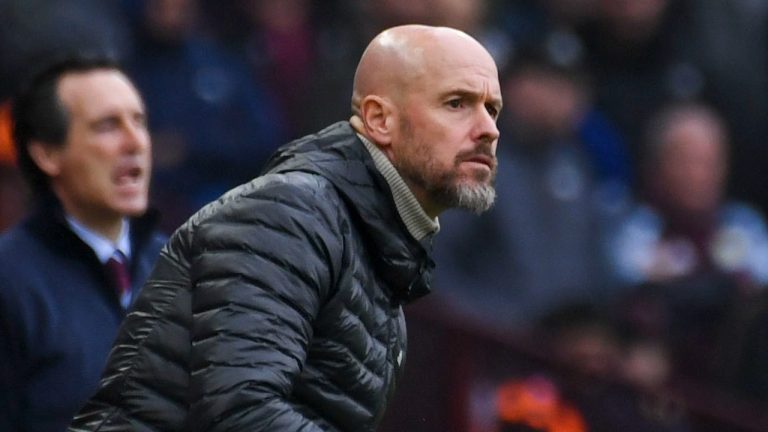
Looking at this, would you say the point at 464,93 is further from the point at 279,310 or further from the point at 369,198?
the point at 279,310

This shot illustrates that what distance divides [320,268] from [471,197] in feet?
1.44

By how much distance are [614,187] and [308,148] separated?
528 centimetres

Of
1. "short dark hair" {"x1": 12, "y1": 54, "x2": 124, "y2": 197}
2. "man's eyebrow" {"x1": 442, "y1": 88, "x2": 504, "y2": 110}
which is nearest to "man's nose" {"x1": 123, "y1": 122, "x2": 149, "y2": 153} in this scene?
"short dark hair" {"x1": 12, "y1": 54, "x2": 124, "y2": 197}

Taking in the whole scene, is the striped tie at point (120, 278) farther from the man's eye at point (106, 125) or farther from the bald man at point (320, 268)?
the bald man at point (320, 268)

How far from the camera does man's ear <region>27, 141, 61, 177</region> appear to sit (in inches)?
183

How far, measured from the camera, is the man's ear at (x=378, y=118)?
3.55 meters

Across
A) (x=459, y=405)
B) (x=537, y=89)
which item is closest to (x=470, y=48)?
(x=459, y=405)

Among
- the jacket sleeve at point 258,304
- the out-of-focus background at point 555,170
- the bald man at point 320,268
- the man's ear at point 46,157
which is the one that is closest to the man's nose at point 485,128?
the bald man at point 320,268

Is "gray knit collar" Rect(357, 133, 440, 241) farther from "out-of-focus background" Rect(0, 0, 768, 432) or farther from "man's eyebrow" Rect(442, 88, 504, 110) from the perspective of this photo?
"out-of-focus background" Rect(0, 0, 768, 432)

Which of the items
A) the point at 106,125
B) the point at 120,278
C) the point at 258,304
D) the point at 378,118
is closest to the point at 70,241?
the point at 120,278

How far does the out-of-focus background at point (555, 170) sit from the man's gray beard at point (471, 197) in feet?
6.98

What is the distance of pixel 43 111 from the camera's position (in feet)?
15.4

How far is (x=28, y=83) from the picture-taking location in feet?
15.8

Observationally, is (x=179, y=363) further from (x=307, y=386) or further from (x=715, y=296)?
(x=715, y=296)
